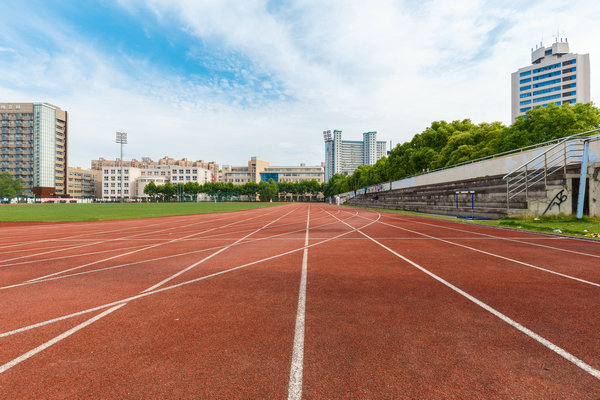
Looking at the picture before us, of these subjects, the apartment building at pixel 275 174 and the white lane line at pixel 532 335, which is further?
the apartment building at pixel 275 174

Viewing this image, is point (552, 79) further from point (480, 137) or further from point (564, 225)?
point (564, 225)

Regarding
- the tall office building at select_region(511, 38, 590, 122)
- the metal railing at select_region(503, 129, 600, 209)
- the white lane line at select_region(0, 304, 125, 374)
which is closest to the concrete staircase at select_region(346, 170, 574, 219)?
the metal railing at select_region(503, 129, 600, 209)

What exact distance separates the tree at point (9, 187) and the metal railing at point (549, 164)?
131 meters

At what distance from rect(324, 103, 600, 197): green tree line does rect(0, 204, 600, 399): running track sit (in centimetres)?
2786

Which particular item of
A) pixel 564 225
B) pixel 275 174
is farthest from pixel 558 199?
pixel 275 174

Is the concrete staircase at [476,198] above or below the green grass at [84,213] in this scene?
above

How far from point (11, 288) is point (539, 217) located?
2113 cm

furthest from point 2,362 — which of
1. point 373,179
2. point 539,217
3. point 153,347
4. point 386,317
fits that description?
point 373,179

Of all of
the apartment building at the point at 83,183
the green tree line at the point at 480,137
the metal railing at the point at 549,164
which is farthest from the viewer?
the apartment building at the point at 83,183

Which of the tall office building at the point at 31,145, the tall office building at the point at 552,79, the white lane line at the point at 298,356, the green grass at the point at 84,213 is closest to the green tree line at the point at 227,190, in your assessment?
the tall office building at the point at 31,145

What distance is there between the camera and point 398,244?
366 inches

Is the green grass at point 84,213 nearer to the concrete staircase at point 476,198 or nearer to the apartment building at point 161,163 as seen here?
the concrete staircase at point 476,198

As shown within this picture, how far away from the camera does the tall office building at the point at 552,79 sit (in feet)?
263

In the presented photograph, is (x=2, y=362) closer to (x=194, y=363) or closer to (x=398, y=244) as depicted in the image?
(x=194, y=363)
